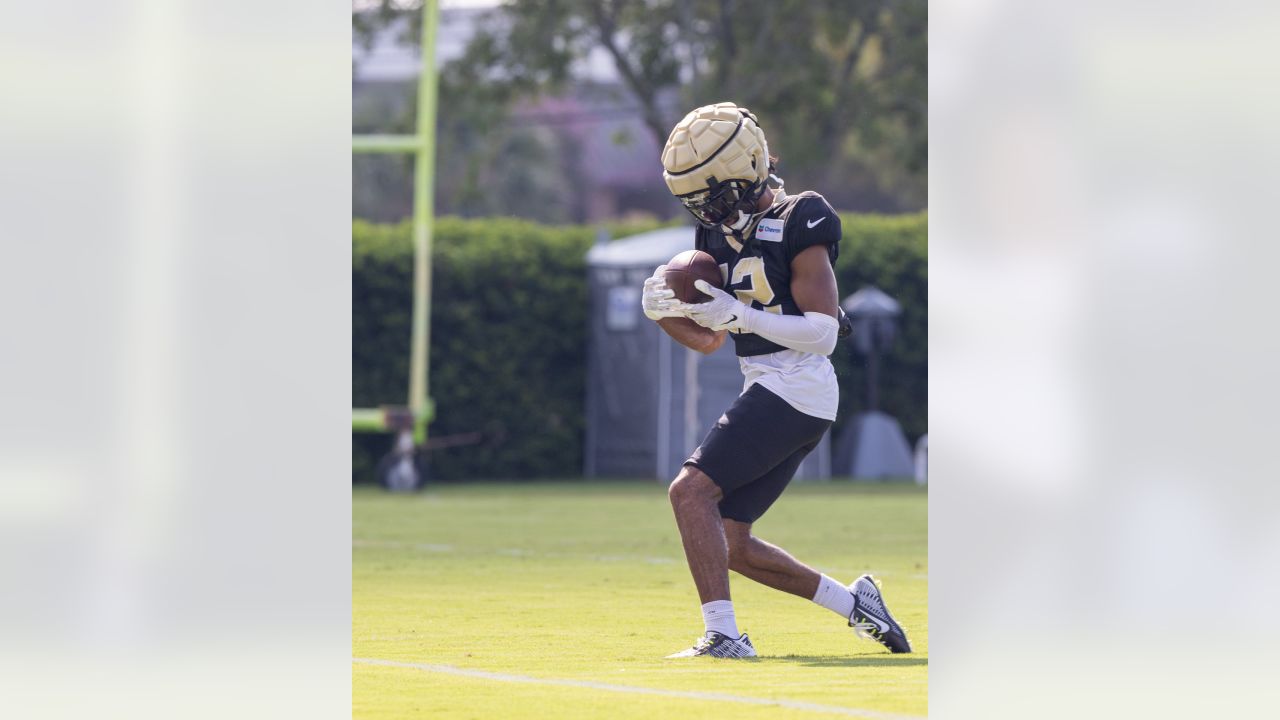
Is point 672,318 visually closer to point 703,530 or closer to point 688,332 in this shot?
point 688,332

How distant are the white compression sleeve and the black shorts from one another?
25 cm

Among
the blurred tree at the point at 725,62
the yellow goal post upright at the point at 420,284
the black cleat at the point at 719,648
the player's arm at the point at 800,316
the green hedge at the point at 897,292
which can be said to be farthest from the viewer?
the blurred tree at the point at 725,62

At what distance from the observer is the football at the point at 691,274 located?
6.68 m

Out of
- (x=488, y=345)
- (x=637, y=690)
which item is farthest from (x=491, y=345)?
(x=637, y=690)

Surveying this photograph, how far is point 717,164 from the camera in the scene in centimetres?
661

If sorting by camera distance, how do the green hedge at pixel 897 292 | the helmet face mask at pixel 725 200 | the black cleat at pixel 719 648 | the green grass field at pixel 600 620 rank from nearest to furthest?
1. the green grass field at pixel 600 620
2. the black cleat at pixel 719 648
3. the helmet face mask at pixel 725 200
4. the green hedge at pixel 897 292

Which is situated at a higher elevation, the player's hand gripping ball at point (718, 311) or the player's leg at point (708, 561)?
the player's hand gripping ball at point (718, 311)

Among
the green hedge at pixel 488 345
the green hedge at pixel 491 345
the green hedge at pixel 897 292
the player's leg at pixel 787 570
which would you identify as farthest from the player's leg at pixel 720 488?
the green hedge at pixel 897 292

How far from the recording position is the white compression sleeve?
6.54m

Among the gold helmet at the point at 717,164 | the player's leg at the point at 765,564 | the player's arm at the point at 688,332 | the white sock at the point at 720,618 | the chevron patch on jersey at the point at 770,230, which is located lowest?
the white sock at the point at 720,618

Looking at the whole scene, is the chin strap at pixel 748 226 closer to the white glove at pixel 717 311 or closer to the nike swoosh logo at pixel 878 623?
the white glove at pixel 717 311
